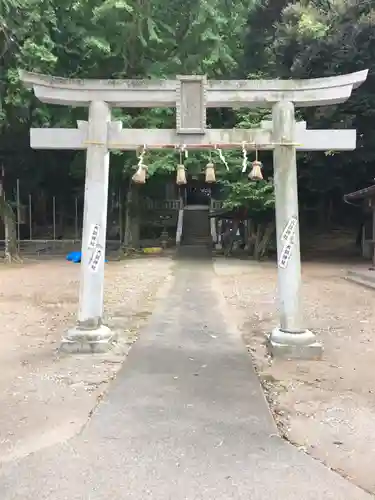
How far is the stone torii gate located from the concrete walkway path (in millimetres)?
1296

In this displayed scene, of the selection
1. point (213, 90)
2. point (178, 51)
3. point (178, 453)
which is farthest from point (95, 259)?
point (178, 51)

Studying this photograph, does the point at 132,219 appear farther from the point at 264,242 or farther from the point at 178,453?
the point at 178,453

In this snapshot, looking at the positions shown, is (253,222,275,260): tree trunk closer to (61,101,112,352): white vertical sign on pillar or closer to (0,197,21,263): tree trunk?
(0,197,21,263): tree trunk

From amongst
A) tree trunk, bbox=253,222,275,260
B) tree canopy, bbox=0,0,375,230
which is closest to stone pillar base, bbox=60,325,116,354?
tree canopy, bbox=0,0,375,230

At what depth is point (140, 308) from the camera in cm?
1075

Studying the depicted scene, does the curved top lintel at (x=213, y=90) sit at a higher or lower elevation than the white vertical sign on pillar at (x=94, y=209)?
higher

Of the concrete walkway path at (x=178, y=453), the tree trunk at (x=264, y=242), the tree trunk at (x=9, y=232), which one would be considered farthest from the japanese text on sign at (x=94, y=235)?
the tree trunk at (x=264, y=242)

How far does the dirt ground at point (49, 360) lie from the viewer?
4473 mm

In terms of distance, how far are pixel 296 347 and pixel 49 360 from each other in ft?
10.3

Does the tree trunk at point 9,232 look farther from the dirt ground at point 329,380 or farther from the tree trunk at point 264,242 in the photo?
the dirt ground at point 329,380

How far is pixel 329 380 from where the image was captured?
6.00m

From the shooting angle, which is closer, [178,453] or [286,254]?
[178,453]

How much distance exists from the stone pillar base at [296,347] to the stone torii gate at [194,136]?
3 centimetres

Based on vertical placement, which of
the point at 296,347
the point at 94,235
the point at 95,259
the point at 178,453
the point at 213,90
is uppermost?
the point at 213,90
